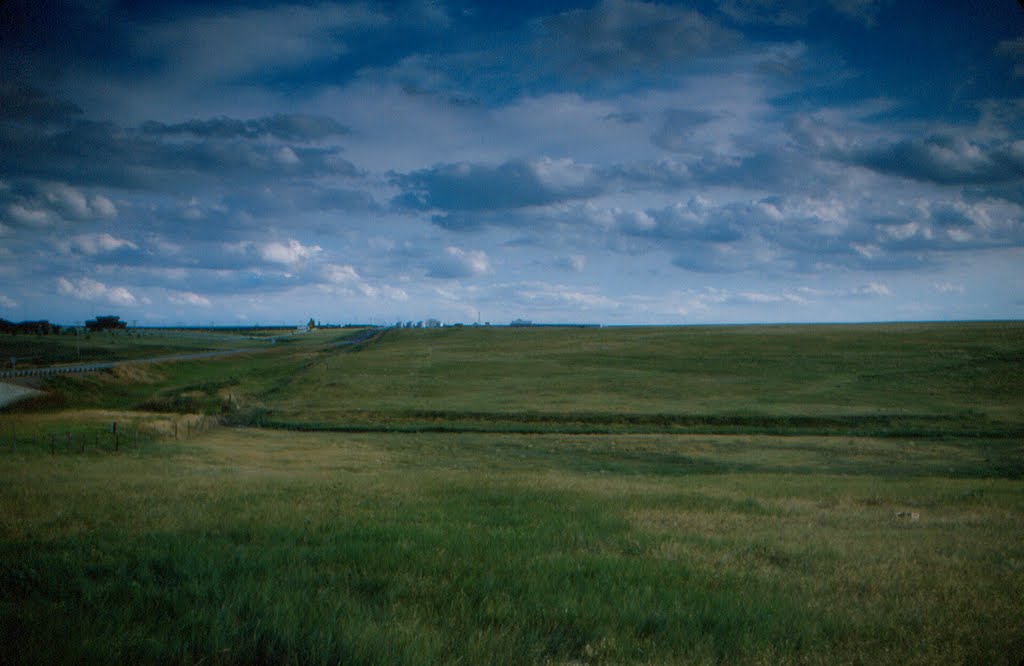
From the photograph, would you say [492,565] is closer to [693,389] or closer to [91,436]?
[91,436]

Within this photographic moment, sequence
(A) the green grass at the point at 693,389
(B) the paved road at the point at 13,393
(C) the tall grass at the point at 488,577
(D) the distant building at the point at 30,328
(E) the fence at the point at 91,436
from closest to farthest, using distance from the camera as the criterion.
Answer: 1. (C) the tall grass at the point at 488,577
2. (E) the fence at the point at 91,436
3. (B) the paved road at the point at 13,393
4. (A) the green grass at the point at 693,389
5. (D) the distant building at the point at 30,328

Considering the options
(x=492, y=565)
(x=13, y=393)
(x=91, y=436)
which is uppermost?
(x=492, y=565)

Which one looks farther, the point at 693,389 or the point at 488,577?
the point at 693,389

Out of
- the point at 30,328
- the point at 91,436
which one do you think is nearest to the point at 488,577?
the point at 91,436

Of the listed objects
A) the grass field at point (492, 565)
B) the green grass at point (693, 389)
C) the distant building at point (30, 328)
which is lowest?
the green grass at point (693, 389)

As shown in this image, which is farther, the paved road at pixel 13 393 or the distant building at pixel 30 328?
the distant building at pixel 30 328

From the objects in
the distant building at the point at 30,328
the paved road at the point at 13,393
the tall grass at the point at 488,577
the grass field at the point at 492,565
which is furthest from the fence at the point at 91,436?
the distant building at the point at 30,328

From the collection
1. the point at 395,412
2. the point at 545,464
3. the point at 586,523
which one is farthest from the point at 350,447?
the point at 586,523

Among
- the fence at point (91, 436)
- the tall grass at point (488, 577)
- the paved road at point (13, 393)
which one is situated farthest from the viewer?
the paved road at point (13, 393)

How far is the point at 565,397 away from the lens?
6494 cm

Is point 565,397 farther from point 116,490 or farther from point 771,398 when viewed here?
point 116,490

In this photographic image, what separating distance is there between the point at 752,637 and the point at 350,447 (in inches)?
1391

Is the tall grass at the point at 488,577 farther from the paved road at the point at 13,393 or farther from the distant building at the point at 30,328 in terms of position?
the distant building at the point at 30,328

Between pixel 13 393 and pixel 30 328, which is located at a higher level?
pixel 30 328
